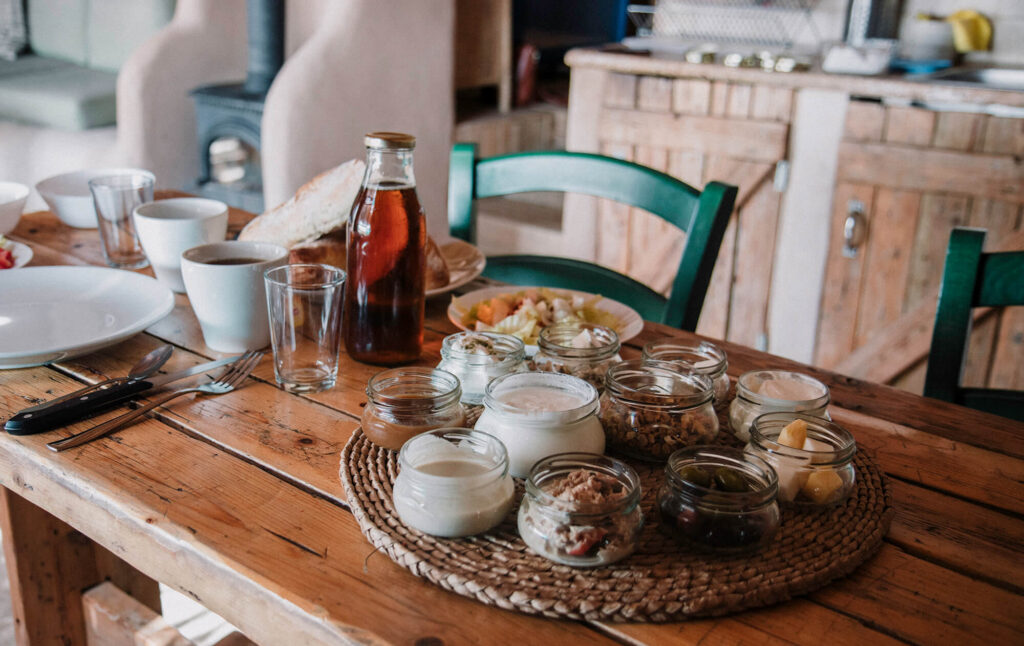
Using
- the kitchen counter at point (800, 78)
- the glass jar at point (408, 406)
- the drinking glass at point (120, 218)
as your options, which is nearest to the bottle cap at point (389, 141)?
the glass jar at point (408, 406)

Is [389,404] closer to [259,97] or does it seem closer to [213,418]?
[213,418]

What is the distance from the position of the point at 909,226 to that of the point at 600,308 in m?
1.65

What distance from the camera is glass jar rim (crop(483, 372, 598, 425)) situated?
2.46ft

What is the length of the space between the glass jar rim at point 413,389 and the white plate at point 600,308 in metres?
0.25

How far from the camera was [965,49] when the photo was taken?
2.96 meters

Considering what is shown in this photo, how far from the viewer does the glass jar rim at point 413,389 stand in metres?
0.81

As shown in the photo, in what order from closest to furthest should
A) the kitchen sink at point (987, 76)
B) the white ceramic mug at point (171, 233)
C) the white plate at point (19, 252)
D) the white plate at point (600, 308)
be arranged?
the white plate at point (600, 308) < the white ceramic mug at point (171, 233) < the white plate at point (19, 252) < the kitchen sink at point (987, 76)

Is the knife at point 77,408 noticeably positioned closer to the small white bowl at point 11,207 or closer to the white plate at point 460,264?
the white plate at point 460,264

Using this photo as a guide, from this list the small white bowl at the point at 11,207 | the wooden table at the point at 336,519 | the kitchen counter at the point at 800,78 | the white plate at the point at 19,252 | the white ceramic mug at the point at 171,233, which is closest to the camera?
the wooden table at the point at 336,519

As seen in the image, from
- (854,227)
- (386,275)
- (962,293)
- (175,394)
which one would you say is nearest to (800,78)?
(854,227)

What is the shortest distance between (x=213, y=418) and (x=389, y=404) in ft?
0.75

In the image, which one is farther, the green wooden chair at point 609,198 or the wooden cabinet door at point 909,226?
the wooden cabinet door at point 909,226

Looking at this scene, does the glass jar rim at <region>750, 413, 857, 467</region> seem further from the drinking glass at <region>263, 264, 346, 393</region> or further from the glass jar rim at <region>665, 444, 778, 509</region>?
the drinking glass at <region>263, 264, 346, 393</region>

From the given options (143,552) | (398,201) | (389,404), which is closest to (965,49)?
(398,201)
